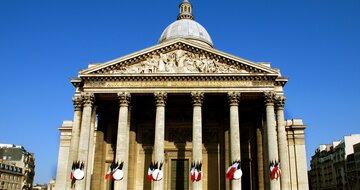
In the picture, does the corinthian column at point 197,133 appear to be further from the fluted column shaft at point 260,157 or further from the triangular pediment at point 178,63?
the fluted column shaft at point 260,157

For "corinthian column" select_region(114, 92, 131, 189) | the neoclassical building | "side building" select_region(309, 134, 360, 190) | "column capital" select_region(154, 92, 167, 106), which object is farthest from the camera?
"side building" select_region(309, 134, 360, 190)

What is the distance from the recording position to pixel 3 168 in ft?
206

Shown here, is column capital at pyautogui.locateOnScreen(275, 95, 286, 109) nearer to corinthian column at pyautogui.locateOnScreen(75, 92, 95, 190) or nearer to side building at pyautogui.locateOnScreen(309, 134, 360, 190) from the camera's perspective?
corinthian column at pyautogui.locateOnScreen(75, 92, 95, 190)

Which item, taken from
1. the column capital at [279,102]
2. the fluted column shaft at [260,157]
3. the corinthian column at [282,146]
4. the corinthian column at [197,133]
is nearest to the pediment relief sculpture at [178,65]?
the corinthian column at [197,133]

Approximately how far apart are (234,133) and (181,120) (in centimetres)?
758

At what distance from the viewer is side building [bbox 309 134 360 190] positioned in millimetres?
61406

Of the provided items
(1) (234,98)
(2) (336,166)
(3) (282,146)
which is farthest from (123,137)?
(2) (336,166)

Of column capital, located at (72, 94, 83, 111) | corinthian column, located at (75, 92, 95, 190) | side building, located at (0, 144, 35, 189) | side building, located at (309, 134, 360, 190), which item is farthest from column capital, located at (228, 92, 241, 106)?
side building, located at (0, 144, 35, 189)

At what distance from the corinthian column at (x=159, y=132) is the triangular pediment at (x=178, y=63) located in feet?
6.86

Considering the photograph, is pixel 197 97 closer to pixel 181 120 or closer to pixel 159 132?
pixel 159 132

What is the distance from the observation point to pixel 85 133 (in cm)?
2902

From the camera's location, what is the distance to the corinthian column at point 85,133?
92.6ft

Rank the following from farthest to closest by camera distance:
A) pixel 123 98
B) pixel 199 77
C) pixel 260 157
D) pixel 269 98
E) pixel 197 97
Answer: pixel 260 157 → pixel 199 77 → pixel 123 98 → pixel 197 97 → pixel 269 98

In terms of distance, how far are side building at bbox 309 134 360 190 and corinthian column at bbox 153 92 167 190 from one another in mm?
41853
